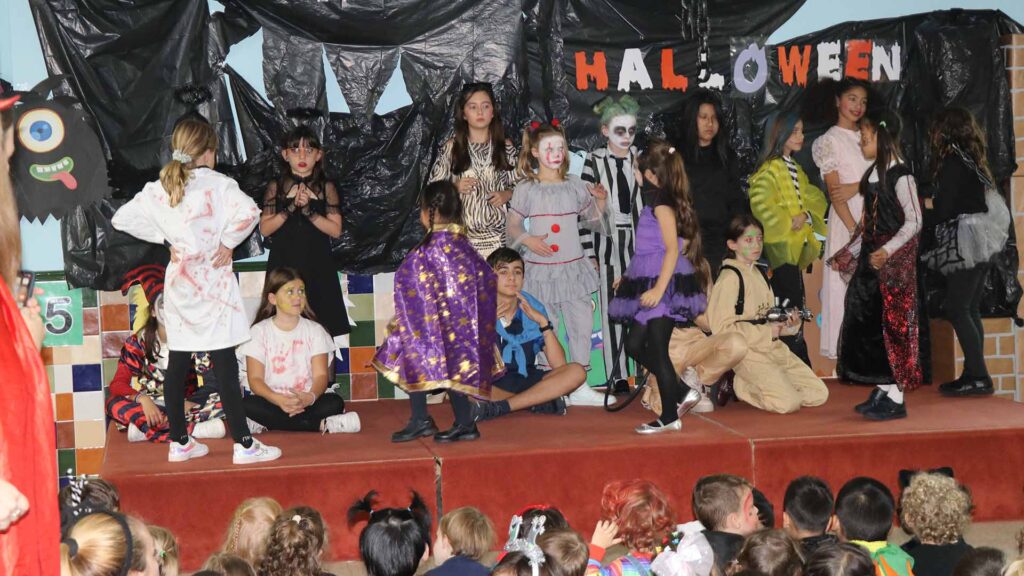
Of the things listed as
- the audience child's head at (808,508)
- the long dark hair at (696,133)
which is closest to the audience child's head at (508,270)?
the long dark hair at (696,133)

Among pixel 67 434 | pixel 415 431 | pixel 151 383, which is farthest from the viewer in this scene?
pixel 67 434

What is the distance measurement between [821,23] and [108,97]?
163 inches

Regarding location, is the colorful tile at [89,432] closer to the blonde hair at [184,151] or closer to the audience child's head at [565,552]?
the blonde hair at [184,151]

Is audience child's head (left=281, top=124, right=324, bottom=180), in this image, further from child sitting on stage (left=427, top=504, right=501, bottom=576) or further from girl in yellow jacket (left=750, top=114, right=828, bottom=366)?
child sitting on stage (left=427, top=504, right=501, bottom=576)

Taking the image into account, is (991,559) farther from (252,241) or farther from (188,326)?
(252,241)

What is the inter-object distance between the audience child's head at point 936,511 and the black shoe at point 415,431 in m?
2.39

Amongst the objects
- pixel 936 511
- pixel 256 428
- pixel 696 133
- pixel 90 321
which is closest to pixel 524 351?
pixel 256 428

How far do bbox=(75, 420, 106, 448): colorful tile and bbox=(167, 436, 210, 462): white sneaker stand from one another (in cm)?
152

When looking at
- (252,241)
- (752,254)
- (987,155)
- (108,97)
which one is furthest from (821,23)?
(108,97)

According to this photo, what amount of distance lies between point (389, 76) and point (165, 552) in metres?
3.75

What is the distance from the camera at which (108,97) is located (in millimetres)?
6129

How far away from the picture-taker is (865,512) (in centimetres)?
361

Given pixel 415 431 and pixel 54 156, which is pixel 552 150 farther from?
pixel 54 156

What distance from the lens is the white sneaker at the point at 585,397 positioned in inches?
244
